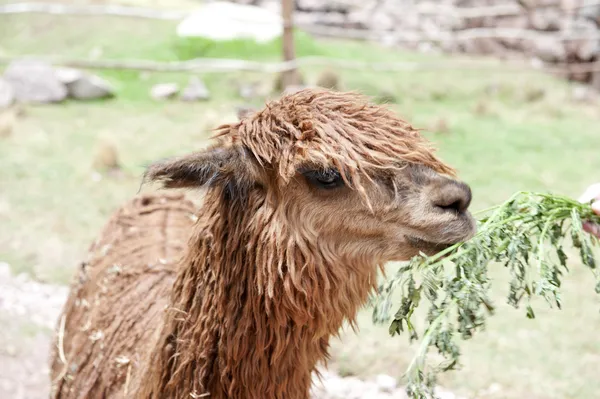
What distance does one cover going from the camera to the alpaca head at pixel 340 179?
2033 mm

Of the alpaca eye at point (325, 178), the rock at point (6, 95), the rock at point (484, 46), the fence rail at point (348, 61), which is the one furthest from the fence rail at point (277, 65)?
the alpaca eye at point (325, 178)

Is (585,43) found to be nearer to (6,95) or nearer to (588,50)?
(588,50)

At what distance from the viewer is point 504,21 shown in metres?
15.0

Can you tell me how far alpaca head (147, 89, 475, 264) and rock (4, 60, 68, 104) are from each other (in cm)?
886

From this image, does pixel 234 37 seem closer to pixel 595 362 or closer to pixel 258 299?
pixel 595 362

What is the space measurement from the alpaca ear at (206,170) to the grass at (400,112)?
3.87ft

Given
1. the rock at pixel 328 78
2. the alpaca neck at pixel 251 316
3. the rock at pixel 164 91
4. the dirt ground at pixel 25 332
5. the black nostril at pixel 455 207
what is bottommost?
the rock at pixel 164 91

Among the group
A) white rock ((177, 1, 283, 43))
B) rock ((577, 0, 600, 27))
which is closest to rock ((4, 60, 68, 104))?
white rock ((177, 1, 283, 43))

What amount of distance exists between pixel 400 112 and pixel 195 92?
3.79 meters

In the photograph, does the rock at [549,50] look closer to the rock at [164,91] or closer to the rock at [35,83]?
the rock at [164,91]

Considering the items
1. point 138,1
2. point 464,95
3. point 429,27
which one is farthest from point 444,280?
point 429,27

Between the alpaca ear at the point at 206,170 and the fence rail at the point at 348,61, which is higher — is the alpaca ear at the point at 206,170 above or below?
above

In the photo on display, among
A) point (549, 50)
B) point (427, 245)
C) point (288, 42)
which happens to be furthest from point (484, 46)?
point (427, 245)

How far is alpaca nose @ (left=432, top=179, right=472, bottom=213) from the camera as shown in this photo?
1988 millimetres
